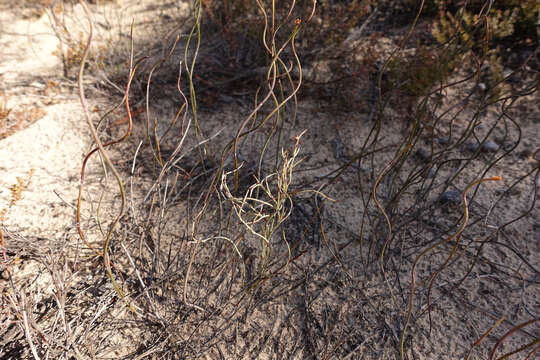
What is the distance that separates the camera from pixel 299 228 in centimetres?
154

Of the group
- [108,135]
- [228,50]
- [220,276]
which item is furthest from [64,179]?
[228,50]

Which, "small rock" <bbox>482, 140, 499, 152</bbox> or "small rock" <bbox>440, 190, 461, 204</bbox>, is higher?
"small rock" <bbox>482, 140, 499, 152</bbox>

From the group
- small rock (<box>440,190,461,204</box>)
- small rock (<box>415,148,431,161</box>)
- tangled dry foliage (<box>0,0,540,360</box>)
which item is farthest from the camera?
small rock (<box>415,148,431,161</box>)

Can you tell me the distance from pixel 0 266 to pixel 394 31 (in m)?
2.86

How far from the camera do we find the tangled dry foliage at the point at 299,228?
3.66 feet

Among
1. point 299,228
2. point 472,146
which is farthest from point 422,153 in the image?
point 299,228

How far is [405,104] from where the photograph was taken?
2.12 m

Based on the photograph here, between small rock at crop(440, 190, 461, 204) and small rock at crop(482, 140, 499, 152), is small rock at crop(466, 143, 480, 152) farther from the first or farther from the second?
small rock at crop(440, 190, 461, 204)

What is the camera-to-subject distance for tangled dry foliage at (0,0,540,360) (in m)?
1.11

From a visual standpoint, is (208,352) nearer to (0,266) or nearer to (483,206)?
(0,266)

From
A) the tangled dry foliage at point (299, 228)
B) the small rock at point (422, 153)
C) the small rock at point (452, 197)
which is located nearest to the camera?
the tangled dry foliage at point (299, 228)

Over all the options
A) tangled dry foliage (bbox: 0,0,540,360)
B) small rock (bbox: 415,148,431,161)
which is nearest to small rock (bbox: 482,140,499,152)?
tangled dry foliage (bbox: 0,0,540,360)

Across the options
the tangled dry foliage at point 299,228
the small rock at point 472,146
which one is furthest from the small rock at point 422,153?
the small rock at point 472,146

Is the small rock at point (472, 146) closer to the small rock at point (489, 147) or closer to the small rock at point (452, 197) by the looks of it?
the small rock at point (489, 147)
